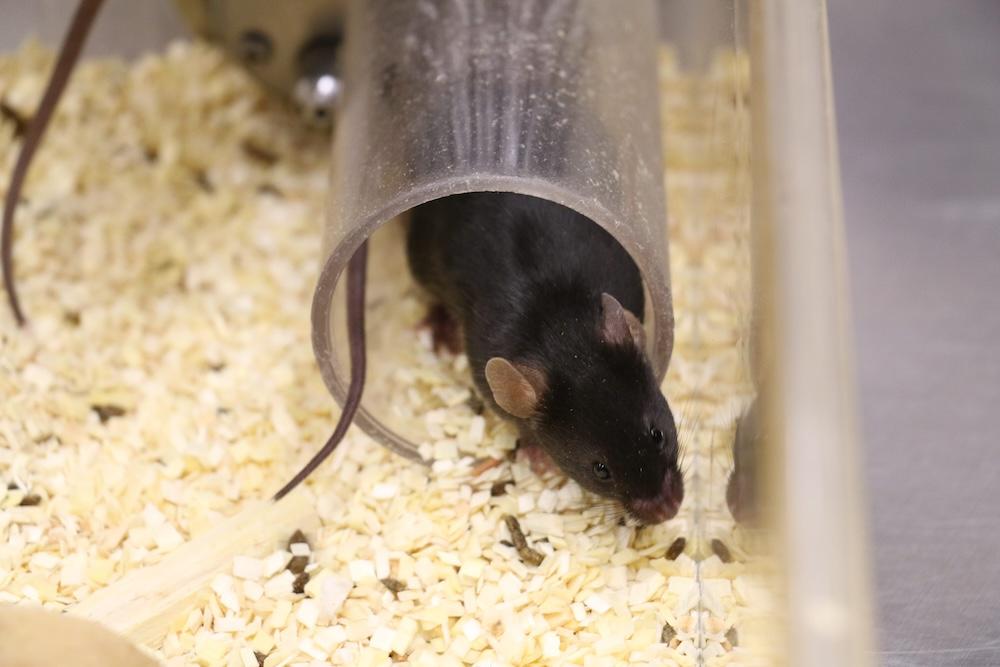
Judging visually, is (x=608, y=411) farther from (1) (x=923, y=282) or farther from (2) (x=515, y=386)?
(1) (x=923, y=282)

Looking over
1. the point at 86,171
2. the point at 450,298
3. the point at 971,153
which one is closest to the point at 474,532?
the point at 450,298

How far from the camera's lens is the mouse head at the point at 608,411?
1.91 metres

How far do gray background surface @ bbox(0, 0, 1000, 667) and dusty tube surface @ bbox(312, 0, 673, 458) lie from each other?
0.54 metres

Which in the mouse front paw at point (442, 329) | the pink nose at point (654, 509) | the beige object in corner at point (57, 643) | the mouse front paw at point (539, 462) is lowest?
the beige object in corner at point (57, 643)

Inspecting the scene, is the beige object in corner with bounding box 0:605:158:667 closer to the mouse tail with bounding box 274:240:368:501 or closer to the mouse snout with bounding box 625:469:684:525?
the mouse tail with bounding box 274:240:368:501

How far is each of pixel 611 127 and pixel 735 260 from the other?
33cm

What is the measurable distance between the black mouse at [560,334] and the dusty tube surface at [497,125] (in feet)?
0.37

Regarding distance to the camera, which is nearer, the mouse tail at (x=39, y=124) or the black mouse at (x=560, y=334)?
the black mouse at (x=560, y=334)

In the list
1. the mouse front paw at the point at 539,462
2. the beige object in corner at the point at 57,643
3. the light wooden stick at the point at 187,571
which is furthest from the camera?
the mouse front paw at the point at 539,462

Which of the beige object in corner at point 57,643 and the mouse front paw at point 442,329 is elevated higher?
the mouse front paw at point 442,329

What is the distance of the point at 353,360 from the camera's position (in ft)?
6.73

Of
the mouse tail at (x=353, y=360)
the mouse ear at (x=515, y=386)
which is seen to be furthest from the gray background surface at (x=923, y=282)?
the mouse tail at (x=353, y=360)

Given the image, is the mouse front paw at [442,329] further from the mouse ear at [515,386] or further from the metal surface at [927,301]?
the metal surface at [927,301]

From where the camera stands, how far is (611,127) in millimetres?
2092
